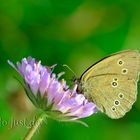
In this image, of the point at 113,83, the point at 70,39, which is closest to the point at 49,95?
the point at 113,83

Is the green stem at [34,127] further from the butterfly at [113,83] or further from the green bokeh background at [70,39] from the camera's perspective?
the green bokeh background at [70,39]

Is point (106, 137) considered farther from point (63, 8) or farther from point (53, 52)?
point (63, 8)

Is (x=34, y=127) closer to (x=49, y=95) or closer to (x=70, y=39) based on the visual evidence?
(x=49, y=95)

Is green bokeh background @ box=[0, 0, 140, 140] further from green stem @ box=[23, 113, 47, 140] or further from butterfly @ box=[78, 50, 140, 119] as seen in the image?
green stem @ box=[23, 113, 47, 140]

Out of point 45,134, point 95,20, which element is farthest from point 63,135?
point 95,20

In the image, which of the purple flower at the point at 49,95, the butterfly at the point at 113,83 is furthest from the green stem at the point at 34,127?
the butterfly at the point at 113,83
